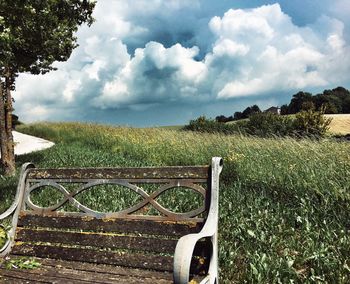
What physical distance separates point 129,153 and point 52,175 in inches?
492

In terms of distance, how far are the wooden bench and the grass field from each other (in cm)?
131

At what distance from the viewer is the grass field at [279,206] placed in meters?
4.64

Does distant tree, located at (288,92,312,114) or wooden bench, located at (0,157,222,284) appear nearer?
wooden bench, located at (0,157,222,284)

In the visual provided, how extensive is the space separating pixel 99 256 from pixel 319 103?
209ft

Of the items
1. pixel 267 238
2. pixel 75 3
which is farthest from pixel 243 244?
pixel 75 3

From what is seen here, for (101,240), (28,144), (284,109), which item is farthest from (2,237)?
(284,109)

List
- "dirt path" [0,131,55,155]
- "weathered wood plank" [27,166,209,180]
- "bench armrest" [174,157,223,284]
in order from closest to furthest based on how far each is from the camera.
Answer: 1. "bench armrest" [174,157,223,284]
2. "weathered wood plank" [27,166,209,180]
3. "dirt path" [0,131,55,155]

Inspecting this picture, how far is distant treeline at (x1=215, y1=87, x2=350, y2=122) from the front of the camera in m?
56.7

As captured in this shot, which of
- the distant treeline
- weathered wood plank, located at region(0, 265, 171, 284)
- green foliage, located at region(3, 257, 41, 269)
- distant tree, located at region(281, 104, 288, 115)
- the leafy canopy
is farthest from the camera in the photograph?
distant tree, located at region(281, 104, 288, 115)

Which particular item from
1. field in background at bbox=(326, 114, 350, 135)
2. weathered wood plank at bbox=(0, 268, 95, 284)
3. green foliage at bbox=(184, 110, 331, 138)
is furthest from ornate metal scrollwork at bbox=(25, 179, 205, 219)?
field in background at bbox=(326, 114, 350, 135)

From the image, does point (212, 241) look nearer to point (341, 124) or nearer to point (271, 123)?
point (271, 123)

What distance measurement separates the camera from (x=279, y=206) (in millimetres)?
6840

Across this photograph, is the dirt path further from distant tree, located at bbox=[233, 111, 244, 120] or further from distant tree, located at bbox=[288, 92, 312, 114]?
distant tree, located at bbox=[288, 92, 312, 114]

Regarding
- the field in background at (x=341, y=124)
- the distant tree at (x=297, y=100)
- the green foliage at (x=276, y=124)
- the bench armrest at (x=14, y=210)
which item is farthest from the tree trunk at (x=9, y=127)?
the distant tree at (x=297, y=100)
